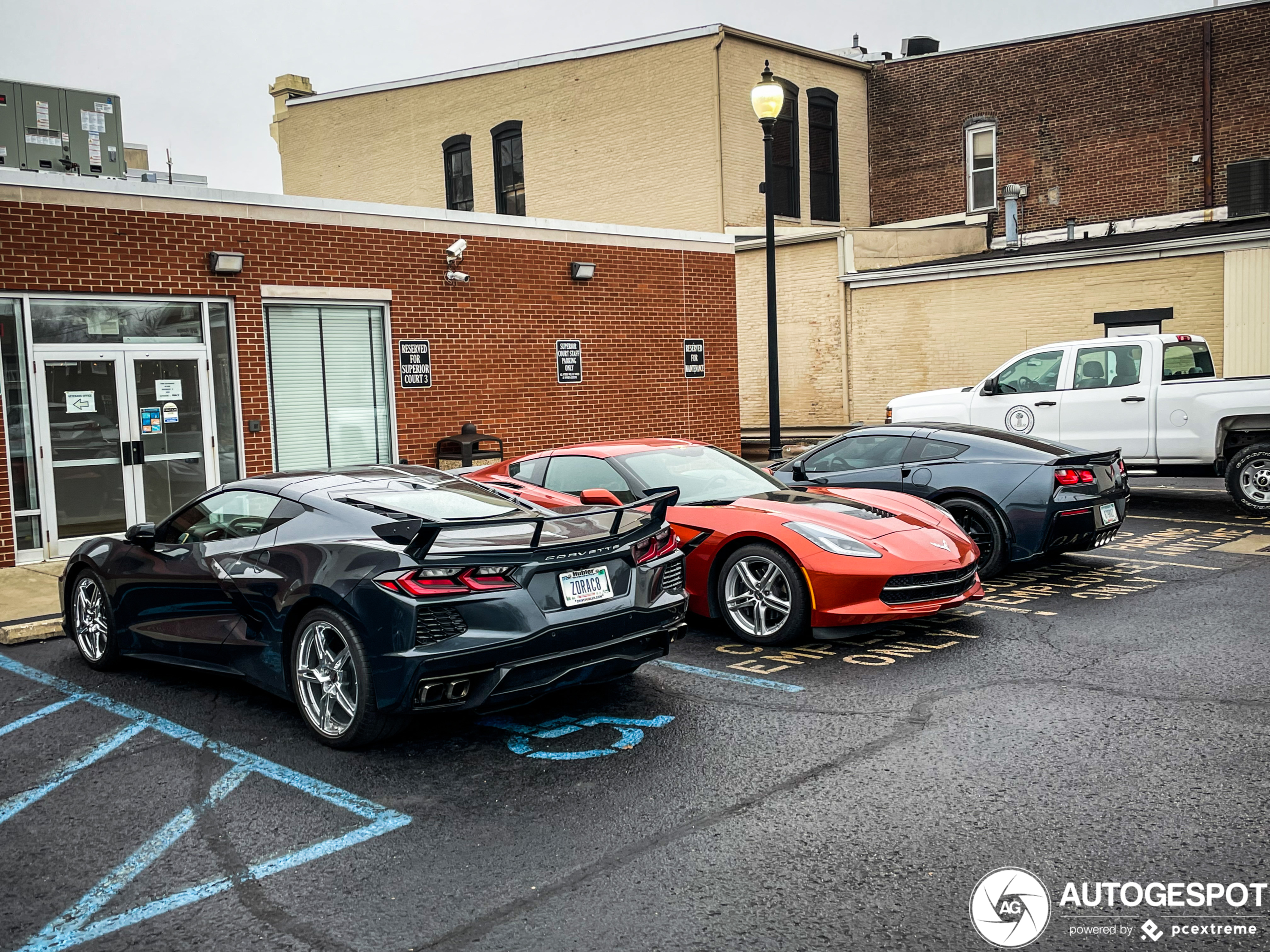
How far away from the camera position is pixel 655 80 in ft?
83.2

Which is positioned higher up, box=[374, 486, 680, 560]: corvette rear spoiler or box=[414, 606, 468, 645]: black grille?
box=[374, 486, 680, 560]: corvette rear spoiler

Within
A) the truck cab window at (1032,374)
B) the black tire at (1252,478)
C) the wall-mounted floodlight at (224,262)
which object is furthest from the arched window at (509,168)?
the black tire at (1252,478)

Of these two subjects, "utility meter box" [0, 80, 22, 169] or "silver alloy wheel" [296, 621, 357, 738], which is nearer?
"silver alloy wheel" [296, 621, 357, 738]

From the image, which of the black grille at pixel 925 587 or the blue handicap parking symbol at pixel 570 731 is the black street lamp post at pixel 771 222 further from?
the blue handicap parking symbol at pixel 570 731

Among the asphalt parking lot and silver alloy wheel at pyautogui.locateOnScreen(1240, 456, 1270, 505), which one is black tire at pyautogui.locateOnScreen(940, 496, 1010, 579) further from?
silver alloy wheel at pyautogui.locateOnScreen(1240, 456, 1270, 505)

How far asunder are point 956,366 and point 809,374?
3.02 m

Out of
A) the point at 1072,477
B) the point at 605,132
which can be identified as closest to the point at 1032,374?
the point at 1072,477

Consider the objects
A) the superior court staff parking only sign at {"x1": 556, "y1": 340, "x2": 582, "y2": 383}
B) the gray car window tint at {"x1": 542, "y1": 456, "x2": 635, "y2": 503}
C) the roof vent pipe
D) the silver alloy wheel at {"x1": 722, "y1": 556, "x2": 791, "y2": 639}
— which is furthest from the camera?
the roof vent pipe

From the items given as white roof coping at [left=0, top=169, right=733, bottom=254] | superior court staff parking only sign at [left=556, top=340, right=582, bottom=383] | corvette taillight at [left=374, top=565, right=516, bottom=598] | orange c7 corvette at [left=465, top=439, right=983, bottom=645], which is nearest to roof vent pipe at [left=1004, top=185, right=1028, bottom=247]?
white roof coping at [left=0, top=169, right=733, bottom=254]

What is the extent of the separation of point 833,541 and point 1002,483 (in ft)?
9.07

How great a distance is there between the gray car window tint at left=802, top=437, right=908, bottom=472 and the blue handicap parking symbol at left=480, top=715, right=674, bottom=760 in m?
5.10

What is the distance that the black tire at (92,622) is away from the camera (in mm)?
6961

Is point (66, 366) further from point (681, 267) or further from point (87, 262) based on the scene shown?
point (681, 267)

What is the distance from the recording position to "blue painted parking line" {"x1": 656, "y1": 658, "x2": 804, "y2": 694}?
627 centimetres
